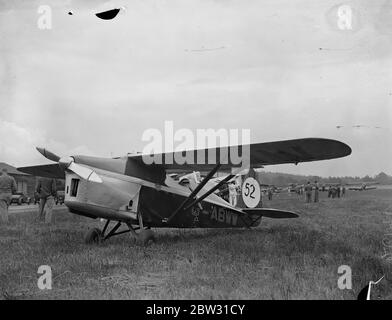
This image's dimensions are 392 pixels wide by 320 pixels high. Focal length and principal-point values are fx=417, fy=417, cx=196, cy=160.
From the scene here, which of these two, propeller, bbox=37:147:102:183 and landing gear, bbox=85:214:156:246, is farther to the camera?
landing gear, bbox=85:214:156:246

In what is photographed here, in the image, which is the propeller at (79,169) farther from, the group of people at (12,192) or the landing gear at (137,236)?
the group of people at (12,192)

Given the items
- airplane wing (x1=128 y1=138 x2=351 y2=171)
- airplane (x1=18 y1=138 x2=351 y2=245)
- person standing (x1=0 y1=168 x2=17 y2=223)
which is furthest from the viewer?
person standing (x1=0 y1=168 x2=17 y2=223)

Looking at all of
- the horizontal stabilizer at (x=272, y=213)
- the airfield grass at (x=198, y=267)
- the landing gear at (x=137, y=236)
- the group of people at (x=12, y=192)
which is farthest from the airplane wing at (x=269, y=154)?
the group of people at (x=12, y=192)

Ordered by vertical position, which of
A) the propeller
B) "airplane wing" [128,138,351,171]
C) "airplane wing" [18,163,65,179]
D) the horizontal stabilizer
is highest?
"airplane wing" [18,163,65,179]

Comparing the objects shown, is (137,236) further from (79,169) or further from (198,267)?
(198,267)

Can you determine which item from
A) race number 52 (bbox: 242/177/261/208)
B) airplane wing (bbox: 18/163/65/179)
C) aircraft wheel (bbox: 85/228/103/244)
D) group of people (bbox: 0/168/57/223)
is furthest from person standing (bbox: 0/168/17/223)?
race number 52 (bbox: 242/177/261/208)

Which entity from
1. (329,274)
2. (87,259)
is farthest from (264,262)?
(87,259)

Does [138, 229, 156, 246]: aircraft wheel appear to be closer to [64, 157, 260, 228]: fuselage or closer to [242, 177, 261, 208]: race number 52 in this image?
[64, 157, 260, 228]: fuselage
